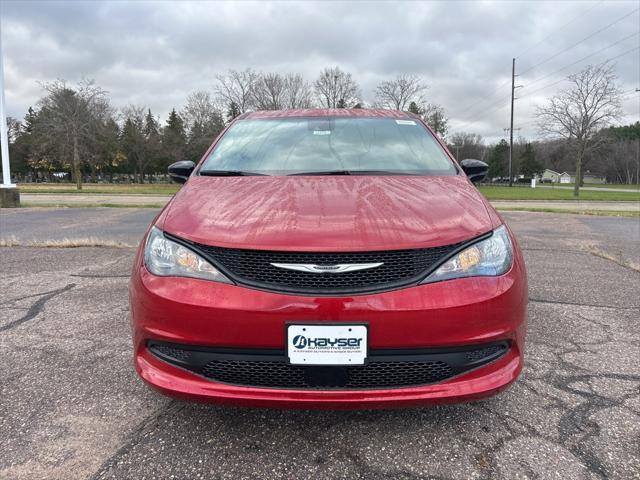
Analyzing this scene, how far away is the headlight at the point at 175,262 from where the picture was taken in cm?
178

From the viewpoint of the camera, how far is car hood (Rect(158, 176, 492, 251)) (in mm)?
1769

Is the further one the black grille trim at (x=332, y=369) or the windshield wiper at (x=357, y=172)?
the windshield wiper at (x=357, y=172)

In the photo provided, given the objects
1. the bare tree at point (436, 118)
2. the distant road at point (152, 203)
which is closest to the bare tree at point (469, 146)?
the bare tree at point (436, 118)

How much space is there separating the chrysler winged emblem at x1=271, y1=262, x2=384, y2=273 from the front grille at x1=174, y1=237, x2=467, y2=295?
12 mm

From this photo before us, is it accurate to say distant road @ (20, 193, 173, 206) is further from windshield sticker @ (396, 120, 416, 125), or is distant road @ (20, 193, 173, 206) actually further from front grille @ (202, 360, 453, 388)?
front grille @ (202, 360, 453, 388)

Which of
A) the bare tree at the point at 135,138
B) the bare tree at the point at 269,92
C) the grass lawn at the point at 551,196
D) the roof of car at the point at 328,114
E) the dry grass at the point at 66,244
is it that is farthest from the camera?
the bare tree at the point at 135,138

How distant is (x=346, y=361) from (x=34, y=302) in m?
3.54

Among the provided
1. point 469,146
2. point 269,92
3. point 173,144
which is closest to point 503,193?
point 269,92

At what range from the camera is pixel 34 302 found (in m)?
3.96

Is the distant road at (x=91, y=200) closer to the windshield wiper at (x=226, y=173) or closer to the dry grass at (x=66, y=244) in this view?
the dry grass at (x=66, y=244)

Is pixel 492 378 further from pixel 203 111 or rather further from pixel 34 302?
pixel 203 111

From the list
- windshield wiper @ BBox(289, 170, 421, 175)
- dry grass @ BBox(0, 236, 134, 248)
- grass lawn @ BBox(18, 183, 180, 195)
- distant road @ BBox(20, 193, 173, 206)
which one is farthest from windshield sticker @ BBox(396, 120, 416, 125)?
grass lawn @ BBox(18, 183, 180, 195)

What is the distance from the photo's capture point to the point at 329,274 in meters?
1.71

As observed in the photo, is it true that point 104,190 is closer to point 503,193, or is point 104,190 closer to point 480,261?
point 503,193
